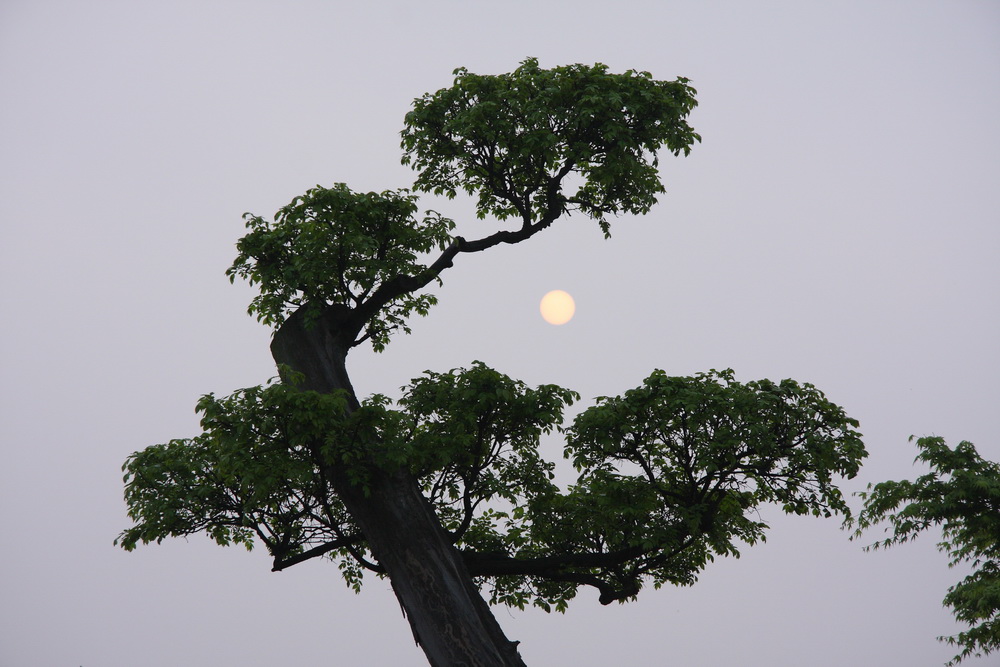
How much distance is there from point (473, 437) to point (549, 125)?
21.3 feet

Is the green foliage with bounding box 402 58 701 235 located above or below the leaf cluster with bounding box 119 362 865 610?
above

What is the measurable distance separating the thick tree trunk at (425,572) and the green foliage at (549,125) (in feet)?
19.4

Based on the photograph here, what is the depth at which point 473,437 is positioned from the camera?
1578 cm

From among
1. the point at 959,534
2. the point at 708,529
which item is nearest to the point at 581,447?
the point at 708,529

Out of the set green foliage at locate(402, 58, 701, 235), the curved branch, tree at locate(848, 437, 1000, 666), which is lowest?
tree at locate(848, 437, 1000, 666)

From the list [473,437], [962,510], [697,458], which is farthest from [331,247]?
[962,510]

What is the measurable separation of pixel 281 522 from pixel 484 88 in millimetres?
9571

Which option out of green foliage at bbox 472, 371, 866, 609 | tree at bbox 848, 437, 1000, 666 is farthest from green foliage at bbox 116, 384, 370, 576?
tree at bbox 848, 437, 1000, 666

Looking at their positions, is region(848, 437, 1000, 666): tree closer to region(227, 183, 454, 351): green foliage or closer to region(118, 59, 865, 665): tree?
region(118, 59, 865, 665): tree

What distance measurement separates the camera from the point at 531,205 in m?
19.1

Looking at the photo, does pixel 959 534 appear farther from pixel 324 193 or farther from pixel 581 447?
pixel 324 193

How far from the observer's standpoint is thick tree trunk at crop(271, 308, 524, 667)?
1495 cm

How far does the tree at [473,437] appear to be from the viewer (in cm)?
1495

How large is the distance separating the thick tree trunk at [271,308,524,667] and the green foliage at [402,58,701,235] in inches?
233
